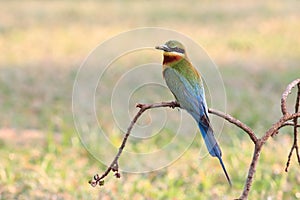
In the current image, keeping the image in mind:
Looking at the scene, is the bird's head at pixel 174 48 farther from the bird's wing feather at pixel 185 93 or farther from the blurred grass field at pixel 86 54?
the blurred grass field at pixel 86 54

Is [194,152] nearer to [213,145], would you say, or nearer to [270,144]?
[270,144]

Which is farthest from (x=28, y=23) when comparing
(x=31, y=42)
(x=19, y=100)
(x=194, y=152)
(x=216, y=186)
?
(x=216, y=186)

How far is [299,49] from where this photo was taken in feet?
31.3

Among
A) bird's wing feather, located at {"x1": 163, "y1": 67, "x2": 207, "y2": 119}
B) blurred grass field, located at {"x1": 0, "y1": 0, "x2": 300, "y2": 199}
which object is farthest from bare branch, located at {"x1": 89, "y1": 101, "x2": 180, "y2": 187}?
blurred grass field, located at {"x1": 0, "y1": 0, "x2": 300, "y2": 199}

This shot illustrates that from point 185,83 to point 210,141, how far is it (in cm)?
12

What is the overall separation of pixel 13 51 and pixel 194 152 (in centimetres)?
476

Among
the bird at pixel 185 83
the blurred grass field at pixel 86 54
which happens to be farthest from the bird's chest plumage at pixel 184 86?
the blurred grass field at pixel 86 54

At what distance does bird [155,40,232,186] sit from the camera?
1.25 m

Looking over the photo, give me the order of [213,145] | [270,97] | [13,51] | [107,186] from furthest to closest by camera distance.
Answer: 1. [13,51]
2. [270,97]
3. [107,186]
4. [213,145]

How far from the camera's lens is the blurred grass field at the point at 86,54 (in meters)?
4.09

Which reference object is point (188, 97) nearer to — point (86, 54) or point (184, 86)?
point (184, 86)

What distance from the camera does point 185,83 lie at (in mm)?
1285

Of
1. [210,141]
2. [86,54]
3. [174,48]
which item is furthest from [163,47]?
[86,54]

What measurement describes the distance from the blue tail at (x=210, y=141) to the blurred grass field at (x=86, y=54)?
262 centimetres
